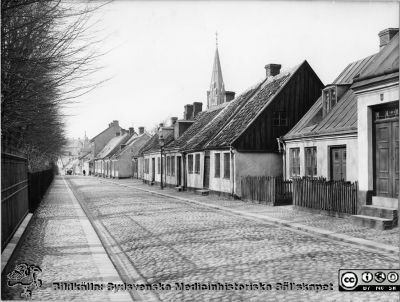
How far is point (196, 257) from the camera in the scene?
840 centimetres

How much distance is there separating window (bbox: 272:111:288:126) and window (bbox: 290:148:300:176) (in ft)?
7.26

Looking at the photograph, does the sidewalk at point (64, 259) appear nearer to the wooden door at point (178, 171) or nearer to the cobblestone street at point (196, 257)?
the cobblestone street at point (196, 257)

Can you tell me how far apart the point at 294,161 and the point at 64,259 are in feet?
49.1

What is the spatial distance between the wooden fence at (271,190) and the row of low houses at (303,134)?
1320 mm

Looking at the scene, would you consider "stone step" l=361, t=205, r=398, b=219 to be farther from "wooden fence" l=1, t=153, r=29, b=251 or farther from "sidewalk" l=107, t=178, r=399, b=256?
"wooden fence" l=1, t=153, r=29, b=251

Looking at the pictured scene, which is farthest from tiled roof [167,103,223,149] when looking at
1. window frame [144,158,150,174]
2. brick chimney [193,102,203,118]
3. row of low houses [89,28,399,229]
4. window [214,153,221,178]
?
window frame [144,158,150,174]

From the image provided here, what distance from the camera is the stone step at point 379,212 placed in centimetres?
1126

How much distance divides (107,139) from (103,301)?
8807 cm

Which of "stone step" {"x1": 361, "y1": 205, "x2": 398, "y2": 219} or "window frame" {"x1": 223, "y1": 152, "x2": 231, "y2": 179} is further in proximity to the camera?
"window frame" {"x1": 223, "y1": 152, "x2": 231, "y2": 179}

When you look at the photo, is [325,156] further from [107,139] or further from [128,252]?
[107,139]

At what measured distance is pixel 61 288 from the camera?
20.2 feet

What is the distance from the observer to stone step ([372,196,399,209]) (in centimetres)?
1149

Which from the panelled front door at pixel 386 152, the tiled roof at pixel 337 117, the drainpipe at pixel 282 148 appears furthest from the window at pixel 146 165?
the panelled front door at pixel 386 152

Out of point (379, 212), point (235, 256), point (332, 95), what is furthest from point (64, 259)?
point (332, 95)
